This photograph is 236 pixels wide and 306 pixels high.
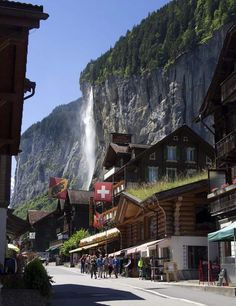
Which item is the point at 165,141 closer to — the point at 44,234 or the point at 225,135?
the point at 225,135

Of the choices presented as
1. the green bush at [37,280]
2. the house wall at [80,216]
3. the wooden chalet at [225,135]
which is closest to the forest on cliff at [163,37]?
the house wall at [80,216]

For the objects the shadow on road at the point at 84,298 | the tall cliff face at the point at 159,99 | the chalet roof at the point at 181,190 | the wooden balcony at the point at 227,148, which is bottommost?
the shadow on road at the point at 84,298

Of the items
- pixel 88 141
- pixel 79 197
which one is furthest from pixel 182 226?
pixel 88 141

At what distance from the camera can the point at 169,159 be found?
211 ft

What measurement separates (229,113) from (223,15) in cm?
8928

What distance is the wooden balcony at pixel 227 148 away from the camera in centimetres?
2784

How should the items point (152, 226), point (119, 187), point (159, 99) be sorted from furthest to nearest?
Answer: point (159, 99)
point (119, 187)
point (152, 226)

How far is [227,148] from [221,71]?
17.0 ft

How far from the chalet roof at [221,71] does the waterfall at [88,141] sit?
117 m

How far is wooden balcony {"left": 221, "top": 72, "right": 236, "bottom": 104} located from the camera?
28.6 metres

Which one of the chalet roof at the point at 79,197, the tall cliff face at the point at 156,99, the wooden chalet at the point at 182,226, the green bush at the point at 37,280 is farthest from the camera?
the tall cliff face at the point at 156,99

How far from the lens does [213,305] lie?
15.9m

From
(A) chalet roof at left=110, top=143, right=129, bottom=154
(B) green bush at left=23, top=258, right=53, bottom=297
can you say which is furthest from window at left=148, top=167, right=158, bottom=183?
(B) green bush at left=23, top=258, right=53, bottom=297

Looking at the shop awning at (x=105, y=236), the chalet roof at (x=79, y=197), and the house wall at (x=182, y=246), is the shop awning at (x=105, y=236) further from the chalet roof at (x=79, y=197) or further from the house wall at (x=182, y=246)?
the chalet roof at (x=79, y=197)
